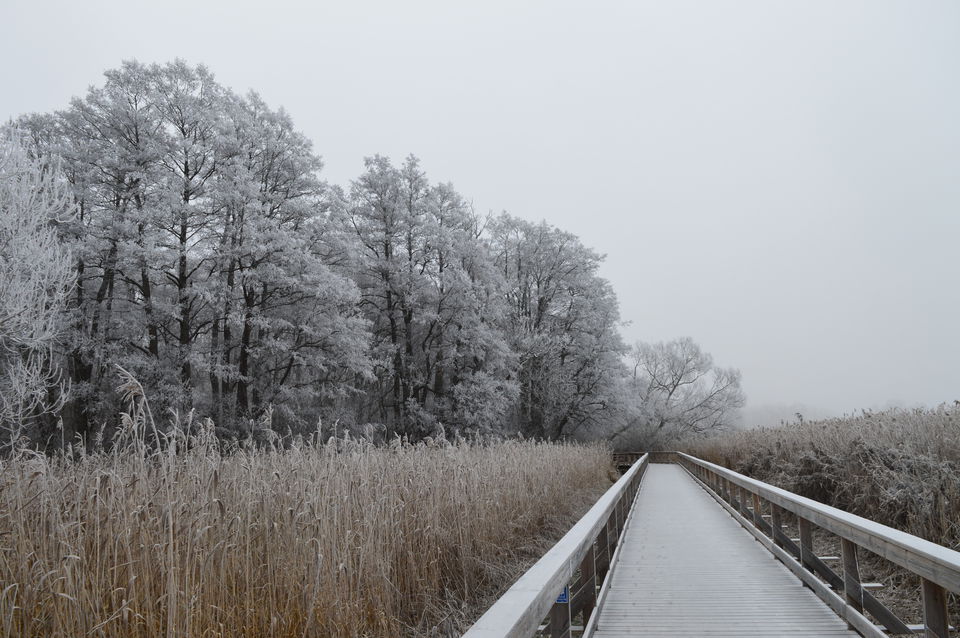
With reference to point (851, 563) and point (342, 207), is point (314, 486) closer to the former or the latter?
point (851, 563)

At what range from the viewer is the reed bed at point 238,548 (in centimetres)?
252

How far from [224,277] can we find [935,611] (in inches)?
786

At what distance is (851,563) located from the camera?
139 inches

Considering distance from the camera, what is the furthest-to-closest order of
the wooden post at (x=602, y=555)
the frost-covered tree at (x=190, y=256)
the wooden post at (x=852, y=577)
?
the frost-covered tree at (x=190, y=256), the wooden post at (x=602, y=555), the wooden post at (x=852, y=577)

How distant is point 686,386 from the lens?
47625 millimetres

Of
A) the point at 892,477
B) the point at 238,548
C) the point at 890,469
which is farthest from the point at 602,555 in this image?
the point at 890,469

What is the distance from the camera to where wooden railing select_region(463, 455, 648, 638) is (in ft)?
5.70

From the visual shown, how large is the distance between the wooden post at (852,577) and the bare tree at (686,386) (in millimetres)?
41401

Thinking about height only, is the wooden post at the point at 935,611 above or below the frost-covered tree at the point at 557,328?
below

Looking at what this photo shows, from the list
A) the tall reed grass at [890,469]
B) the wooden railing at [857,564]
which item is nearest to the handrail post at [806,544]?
the wooden railing at [857,564]

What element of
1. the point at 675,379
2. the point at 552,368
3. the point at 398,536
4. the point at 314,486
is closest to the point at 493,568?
the point at 398,536

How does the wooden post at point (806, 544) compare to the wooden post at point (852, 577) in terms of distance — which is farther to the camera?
the wooden post at point (806, 544)

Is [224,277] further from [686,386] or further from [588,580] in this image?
[686,386]

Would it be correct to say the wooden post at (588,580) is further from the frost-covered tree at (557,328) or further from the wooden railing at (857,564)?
the frost-covered tree at (557,328)
